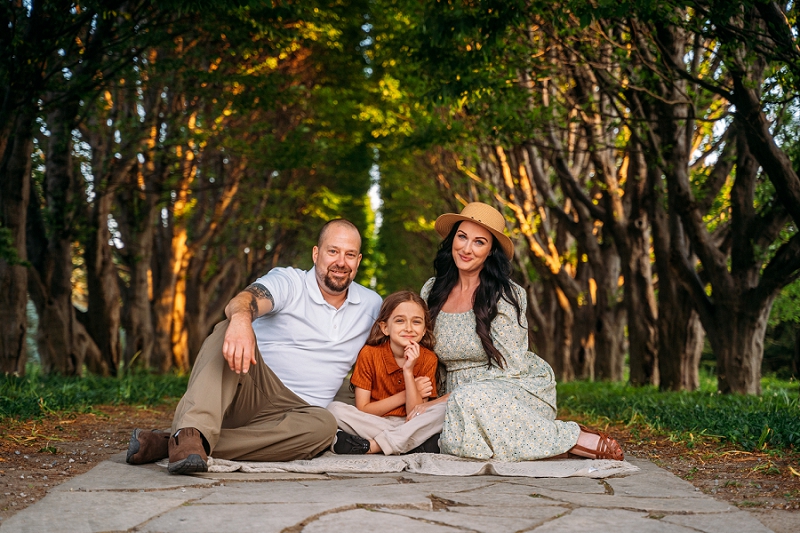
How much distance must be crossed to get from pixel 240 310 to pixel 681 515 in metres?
2.59

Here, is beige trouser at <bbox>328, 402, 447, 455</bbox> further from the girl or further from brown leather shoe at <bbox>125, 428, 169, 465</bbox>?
brown leather shoe at <bbox>125, 428, 169, 465</bbox>

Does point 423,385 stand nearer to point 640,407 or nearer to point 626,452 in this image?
point 626,452

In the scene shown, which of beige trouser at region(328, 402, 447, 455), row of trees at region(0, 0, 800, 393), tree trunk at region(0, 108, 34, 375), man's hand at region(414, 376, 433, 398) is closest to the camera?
beige trouser at region(328, 402, 447, 455)

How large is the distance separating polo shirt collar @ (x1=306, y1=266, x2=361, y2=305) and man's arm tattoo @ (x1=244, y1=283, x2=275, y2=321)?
368mm

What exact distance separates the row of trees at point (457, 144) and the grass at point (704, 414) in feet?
6.24

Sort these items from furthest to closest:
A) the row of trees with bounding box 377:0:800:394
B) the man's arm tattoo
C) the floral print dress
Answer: the row of trees with bounding box 377:0:800:394
the floral print dress
the man's arm tattoo

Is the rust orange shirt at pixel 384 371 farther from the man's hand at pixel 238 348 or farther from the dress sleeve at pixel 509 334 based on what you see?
the man's hand at pixel 238 348

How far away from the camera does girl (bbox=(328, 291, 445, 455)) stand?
5.36 m

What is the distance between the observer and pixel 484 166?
18.0 meters

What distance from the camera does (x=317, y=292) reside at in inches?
219

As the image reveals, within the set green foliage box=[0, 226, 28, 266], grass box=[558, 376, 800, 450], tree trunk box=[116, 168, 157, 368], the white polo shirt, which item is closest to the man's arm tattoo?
the white polo shirt

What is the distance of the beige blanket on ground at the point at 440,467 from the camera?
4.62 m

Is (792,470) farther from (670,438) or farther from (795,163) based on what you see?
(795,163)

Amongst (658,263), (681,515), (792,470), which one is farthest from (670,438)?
(658,263)
